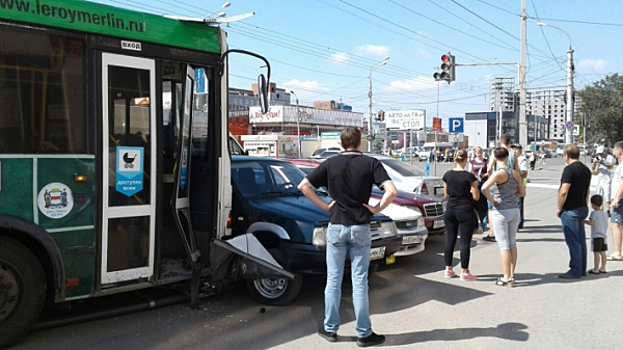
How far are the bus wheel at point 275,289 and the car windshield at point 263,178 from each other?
1193 mm

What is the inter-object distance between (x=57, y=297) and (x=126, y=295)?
150 centimetres

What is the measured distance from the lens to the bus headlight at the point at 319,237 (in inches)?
239

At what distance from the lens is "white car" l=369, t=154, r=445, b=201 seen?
11.6m

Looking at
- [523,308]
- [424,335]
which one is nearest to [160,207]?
[424,335]

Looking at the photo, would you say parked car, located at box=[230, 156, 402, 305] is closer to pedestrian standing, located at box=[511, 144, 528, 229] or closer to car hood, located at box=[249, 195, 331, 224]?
car hood, located at box=[249, 195, 331, 224]

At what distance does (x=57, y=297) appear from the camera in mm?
4980

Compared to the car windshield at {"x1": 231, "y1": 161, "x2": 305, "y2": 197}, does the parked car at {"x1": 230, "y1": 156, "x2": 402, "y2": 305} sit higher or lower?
lower

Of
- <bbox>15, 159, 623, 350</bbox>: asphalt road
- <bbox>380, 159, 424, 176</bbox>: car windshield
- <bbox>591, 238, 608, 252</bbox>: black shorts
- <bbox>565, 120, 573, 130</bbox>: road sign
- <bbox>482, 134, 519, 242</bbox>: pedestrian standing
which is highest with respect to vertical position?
<bbox>565, 120, 573, 130</bbox>: road sign

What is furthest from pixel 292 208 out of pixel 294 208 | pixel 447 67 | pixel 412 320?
pixel 447 67

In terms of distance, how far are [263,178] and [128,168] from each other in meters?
2.34

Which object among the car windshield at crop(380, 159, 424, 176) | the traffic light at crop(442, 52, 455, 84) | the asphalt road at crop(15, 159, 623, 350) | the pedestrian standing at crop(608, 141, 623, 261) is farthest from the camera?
the traffic light at crop(442, 52, 455, 84)

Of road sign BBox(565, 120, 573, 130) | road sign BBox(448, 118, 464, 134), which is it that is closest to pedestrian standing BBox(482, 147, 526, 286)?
road sign BBox(448, 118, 464, 134)

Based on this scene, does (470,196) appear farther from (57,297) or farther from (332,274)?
(57,297)

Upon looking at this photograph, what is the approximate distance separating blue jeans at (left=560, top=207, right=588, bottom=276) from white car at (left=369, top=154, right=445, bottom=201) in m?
3.96
